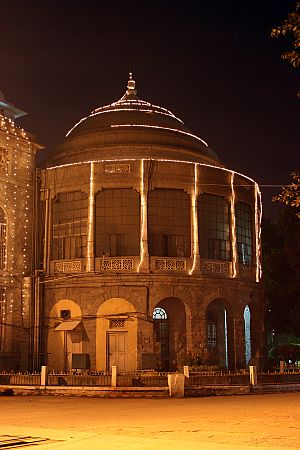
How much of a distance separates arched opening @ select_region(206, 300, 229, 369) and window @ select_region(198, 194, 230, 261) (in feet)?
9.70

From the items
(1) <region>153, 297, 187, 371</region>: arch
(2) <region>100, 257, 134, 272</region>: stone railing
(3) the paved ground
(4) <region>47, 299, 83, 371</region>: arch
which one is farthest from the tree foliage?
(3) the paved ground

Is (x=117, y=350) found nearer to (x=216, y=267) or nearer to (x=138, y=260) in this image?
(x=138, y=260)

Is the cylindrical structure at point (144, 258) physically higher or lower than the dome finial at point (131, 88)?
lower

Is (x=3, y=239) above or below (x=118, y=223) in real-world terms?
below

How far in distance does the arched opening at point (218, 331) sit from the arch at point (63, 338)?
7.28 meters

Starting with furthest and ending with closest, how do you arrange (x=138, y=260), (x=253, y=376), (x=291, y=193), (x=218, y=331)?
(x=218, y=331) < (x=138, y=260) < (x=253, y=376) < (x=291, y=193)

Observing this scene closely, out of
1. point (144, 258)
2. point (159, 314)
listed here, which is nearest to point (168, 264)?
point (144, 258)

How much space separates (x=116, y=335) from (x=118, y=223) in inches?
233

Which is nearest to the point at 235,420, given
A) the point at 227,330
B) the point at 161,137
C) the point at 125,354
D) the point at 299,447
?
the point at 299,447

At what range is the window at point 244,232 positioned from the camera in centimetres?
3709

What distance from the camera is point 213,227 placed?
3559 centimetres

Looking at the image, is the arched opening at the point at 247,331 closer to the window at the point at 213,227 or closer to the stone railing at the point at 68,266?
the window at the point at 213,227

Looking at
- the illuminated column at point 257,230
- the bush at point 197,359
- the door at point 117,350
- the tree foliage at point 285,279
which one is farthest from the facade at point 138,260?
the tree foliage at point 285,279

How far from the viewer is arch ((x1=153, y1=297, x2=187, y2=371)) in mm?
33375
